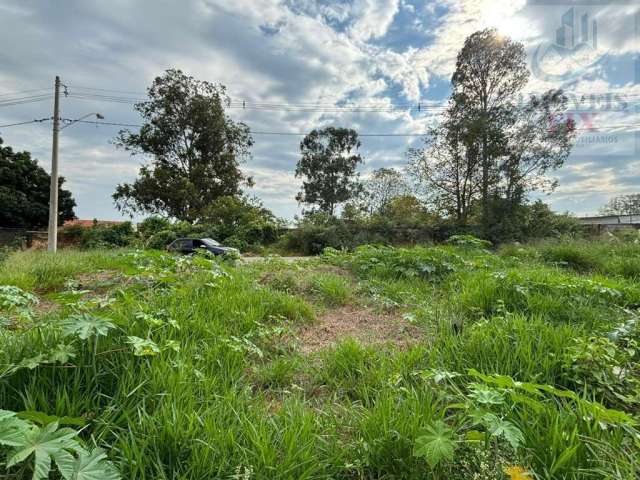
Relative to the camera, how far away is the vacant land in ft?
3.55

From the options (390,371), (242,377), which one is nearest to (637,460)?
(390,371)

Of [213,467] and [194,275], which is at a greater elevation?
[194,275]

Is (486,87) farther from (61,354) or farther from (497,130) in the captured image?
(61,354)

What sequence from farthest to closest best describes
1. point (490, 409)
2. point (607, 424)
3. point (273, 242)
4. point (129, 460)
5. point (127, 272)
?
point (273, 242)
point (127, 272)
point (490, 409)
point (607, 424)
point (129, 460)

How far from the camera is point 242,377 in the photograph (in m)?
1.83

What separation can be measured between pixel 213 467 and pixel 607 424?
1.63m

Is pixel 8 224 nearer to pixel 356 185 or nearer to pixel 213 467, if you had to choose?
pixel 356 185

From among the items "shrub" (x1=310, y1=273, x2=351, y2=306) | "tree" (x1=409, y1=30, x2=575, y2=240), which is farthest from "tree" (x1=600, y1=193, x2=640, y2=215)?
"shrub" (x1=310, y1=273, x2=351, y2=306)

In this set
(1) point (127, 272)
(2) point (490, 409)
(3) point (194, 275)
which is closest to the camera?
(2) point (490, 409)

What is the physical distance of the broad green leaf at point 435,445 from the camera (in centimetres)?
100

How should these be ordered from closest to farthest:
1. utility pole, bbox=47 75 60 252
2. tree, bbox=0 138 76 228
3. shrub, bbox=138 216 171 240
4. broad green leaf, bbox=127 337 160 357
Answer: broad green leaf, bbox=127 337 160 357 < utility pole, bbox=47 75 60 252 < shrub, bbox=138 216 171 240 < tree, bbox=0 138 76 228

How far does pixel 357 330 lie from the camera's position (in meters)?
2.87

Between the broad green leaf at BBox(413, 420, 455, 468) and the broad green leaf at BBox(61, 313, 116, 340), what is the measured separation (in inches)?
57.3

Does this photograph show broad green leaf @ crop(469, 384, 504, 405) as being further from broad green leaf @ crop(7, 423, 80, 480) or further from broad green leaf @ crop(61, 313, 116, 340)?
broad green leaf @ crop(61, 313, 116, 340)
